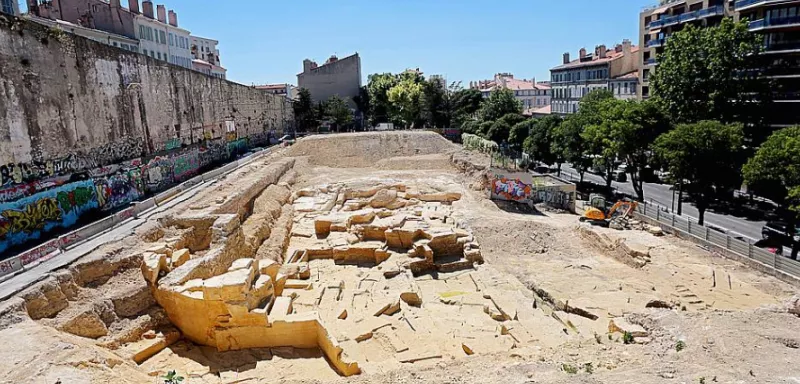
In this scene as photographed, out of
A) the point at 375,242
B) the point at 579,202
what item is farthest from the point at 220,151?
the point at 579,202

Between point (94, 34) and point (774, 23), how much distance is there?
4562cm

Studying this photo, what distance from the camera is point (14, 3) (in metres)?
25.7

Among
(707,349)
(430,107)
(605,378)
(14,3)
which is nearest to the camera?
(605,378)

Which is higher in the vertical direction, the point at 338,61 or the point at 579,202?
the point at 338,61

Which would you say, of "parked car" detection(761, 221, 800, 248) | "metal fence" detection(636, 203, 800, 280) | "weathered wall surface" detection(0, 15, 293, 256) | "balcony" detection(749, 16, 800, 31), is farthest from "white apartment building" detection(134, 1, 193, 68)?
"balcony" detection(749, 16, 800, 31)

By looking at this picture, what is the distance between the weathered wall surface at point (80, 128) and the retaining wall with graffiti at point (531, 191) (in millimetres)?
18121

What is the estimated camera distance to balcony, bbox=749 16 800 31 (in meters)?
33.9

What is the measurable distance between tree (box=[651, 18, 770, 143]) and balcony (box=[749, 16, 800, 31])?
3.78 m

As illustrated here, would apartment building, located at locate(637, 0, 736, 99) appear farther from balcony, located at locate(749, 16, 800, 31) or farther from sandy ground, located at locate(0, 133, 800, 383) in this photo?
sandy ground, located at locate(0, 133, 800, 383)

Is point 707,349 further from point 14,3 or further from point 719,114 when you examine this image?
point 14,3

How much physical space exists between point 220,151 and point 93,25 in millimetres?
12797

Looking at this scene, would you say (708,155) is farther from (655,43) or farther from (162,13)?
(162,13)

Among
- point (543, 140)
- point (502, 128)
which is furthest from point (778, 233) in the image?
point (502, 128)

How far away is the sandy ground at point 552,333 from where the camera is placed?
A: 936 centimetres
